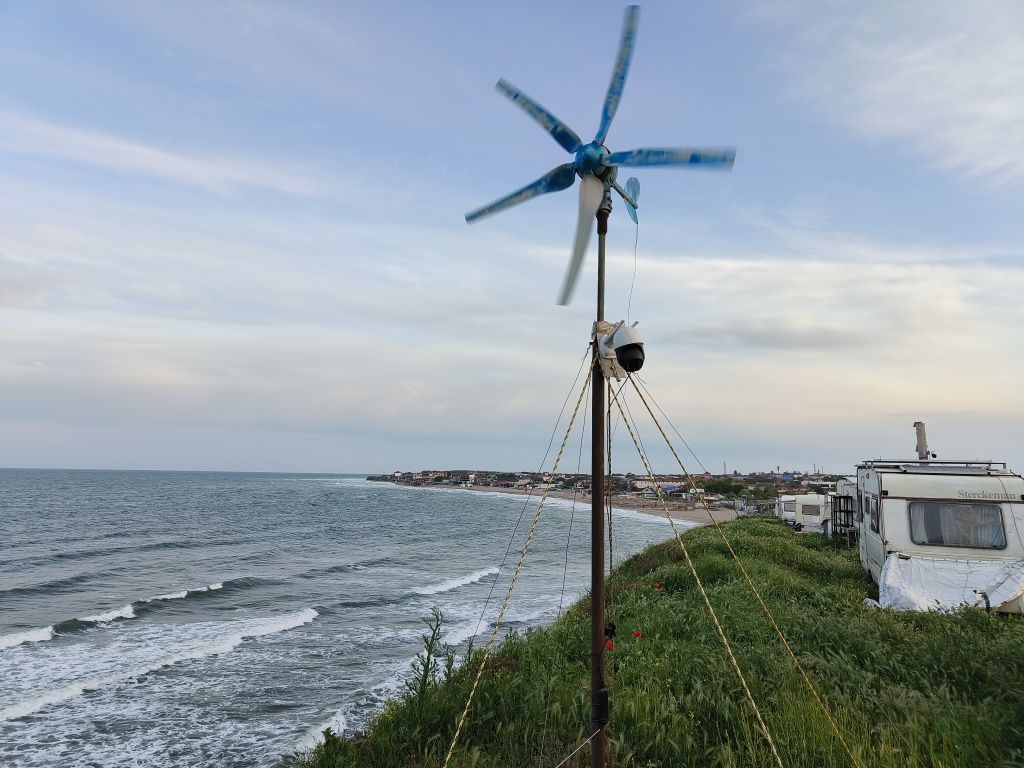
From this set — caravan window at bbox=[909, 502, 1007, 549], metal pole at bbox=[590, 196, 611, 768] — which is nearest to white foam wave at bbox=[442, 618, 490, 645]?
caravan window at bbox=[909, 502, 1007, 549]

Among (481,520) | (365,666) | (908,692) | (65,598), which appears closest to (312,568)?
(65,598)

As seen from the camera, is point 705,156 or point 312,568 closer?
point 705,156

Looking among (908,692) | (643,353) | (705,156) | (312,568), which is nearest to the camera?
(643,353)

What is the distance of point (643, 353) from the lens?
5820 millimetres

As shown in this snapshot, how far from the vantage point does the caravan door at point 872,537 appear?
15321mm

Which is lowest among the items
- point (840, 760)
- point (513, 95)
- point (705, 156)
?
point (840, 760)

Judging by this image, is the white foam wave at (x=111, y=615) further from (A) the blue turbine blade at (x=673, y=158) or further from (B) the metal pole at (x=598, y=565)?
(A) the blue turbine blade at (x=673, y=158)

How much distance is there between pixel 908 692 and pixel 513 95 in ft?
31.8

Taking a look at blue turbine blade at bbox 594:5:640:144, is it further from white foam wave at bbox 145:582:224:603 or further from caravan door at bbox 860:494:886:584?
white foam wave at bbox 145:582:224:603

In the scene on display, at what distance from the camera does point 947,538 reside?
14.5 metres

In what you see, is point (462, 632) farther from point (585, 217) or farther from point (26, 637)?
point (585, 217)

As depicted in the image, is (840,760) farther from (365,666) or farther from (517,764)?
(365,666)

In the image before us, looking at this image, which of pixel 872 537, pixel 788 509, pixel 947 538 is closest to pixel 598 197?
pixel 947 538

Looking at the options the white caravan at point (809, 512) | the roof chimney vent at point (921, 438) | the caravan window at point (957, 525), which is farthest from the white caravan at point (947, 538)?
the white caravan at point (809, 512)
